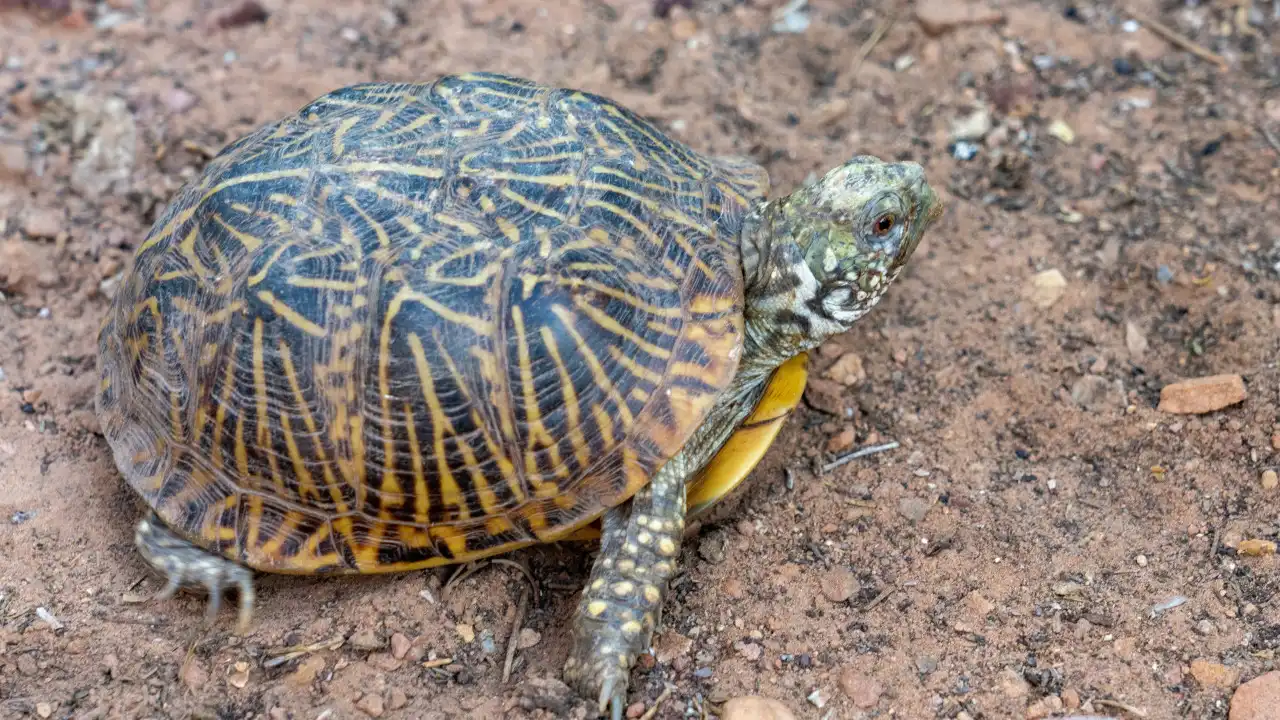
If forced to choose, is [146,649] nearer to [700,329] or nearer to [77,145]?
[700,329]

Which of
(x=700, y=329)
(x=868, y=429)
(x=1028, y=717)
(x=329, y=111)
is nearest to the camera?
(x=1028, y=717)

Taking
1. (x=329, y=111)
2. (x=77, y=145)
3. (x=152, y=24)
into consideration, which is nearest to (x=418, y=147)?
(x=329, y=111)

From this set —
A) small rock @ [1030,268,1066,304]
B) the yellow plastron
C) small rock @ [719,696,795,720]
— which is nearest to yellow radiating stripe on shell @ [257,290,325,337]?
the yellow plastron

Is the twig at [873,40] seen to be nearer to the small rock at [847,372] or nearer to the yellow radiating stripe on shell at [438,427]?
the small rock at [847,372]

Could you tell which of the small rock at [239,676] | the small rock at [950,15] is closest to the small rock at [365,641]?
the small rock at [239,676]

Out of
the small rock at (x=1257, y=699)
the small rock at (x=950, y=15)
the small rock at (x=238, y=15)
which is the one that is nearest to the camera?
Answer: the small rock at (x=1257, y=699)

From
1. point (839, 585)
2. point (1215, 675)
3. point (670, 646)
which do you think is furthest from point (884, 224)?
point (1215, 675)
